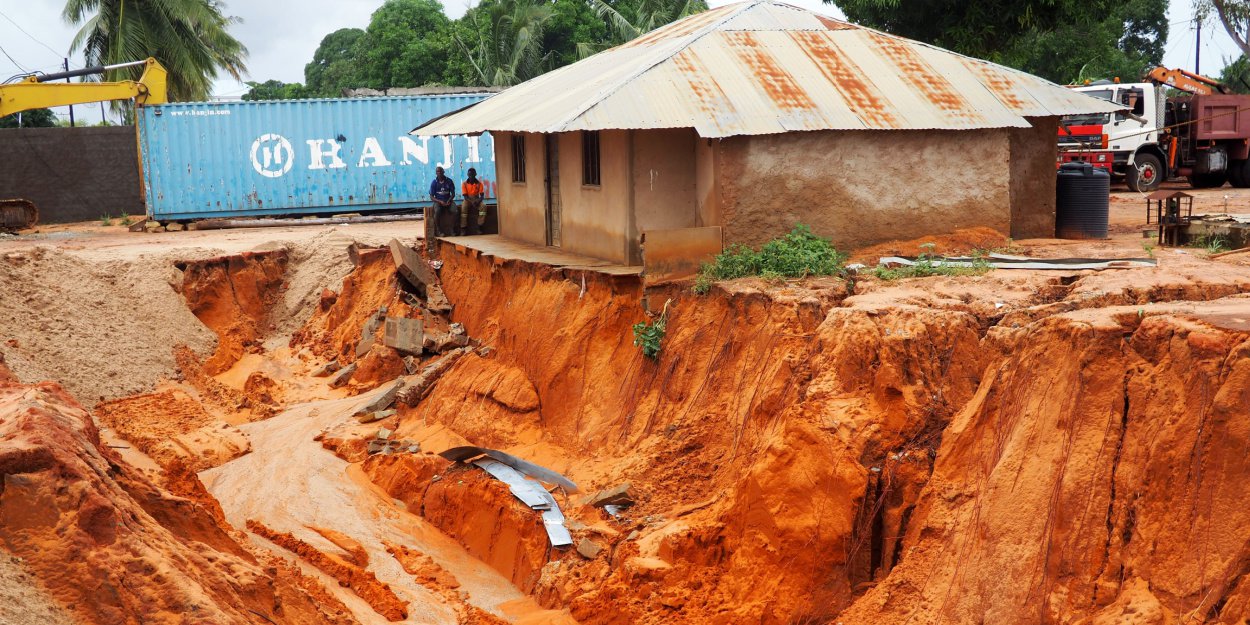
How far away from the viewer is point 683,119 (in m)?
12.4

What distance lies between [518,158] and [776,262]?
22.0 feet

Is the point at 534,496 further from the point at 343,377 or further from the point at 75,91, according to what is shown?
the point at 75,91

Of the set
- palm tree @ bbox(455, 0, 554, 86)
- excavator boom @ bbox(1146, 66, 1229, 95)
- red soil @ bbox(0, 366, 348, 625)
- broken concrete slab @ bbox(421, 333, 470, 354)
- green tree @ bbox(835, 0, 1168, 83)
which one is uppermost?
palm tree @ bbox(455, 0, 554, 86)

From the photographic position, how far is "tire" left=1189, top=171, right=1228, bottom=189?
25.8 metres

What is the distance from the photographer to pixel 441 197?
1878cm

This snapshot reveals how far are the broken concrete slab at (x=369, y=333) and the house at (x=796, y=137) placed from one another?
337cm

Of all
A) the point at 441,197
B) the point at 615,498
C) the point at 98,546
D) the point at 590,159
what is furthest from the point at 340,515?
the point at 441,197

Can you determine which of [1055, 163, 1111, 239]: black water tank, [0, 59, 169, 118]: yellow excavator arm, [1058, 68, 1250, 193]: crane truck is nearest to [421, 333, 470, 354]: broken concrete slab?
[1055, 163, 1111, 239]: black water tank

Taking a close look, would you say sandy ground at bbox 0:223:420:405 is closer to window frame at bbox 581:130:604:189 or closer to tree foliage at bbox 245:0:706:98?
window frame at bbox 581:130:604:189

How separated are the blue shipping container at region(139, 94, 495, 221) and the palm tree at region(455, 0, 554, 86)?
9.35m

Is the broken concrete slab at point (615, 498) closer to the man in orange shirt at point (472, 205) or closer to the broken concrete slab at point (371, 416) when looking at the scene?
the broken concrete slab at point (371, 416)

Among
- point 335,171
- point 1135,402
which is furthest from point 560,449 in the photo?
point 335,171

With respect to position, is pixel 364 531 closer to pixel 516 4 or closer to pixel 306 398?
pixel 306 398

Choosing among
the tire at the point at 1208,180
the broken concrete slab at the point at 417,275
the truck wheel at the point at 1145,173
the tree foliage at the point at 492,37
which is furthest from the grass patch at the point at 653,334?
the tree foliage at the point at 492,37
